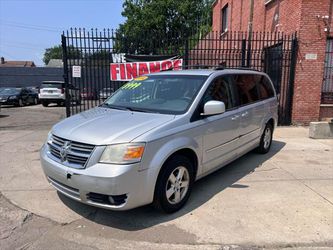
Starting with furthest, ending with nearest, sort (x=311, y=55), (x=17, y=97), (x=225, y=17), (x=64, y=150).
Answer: (x=17, y=97)
(x=225, y=17)
(x=311, y=55)
(x=64, y=150)

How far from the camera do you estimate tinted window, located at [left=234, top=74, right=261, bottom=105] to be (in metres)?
5.53

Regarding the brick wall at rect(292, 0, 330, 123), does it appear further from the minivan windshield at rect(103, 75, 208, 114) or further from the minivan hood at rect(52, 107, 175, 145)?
the minivan hood at rect(52, 107, 175, 145)

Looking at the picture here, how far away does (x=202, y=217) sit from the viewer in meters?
4.00

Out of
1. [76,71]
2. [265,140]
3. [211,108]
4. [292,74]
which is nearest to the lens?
[211,108]

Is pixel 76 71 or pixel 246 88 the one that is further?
pixel 76 71

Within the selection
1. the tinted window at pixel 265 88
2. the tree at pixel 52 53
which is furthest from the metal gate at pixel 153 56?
the tree at pixel 52 53

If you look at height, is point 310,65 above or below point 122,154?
above

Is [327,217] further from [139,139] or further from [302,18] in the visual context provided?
[302,18]

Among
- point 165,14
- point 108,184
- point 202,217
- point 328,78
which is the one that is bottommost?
point 202,217

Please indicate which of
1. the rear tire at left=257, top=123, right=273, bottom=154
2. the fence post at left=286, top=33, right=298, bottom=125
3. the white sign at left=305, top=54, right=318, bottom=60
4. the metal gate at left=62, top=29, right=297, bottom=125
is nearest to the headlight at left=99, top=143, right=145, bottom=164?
the rear tire at left=257, top=123, right=273, bottom=154

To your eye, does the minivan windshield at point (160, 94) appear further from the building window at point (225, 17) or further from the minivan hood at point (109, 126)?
the building window at point (225, 17)

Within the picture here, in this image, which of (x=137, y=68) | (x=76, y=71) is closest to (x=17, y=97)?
(x=76, y=71)

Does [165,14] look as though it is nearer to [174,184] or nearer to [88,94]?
[88,94]

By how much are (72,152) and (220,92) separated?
2462mm
